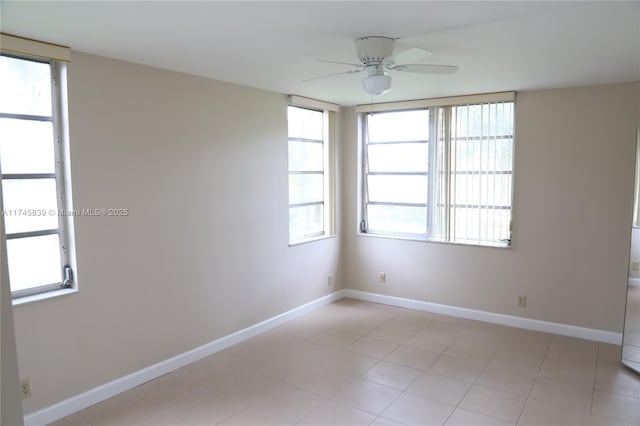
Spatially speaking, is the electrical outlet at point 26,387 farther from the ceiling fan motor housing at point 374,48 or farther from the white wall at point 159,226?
the ceiling fan motor housing at point 374,48

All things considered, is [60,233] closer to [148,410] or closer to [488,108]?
[148,410]

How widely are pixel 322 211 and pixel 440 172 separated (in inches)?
58.3

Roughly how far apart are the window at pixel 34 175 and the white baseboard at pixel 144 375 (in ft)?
2.49

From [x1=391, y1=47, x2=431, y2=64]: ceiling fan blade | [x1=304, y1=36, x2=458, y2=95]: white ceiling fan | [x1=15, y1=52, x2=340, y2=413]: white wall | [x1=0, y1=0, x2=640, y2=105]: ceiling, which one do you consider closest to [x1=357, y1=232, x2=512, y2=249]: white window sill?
[x1=15, y1=52, x2=340, y2=413]: white wall

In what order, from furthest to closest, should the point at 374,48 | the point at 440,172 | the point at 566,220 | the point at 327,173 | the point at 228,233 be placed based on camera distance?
the point at 327,173, the point at 440,172, the point at 566,220, the point at 228,233, the point at 374,48

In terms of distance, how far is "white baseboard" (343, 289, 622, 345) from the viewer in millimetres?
4092

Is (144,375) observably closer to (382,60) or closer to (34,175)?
(34,175)

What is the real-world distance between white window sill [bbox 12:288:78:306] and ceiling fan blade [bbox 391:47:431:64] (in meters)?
2.57

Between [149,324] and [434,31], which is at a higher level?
[434,31]

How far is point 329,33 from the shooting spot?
2494mm

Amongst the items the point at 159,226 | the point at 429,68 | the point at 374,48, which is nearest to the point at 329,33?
the point at 374,48

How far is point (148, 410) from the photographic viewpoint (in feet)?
9.58

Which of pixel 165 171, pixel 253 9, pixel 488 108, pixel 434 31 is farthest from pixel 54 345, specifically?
pixel 488 108

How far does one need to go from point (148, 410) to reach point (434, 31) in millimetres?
3002
